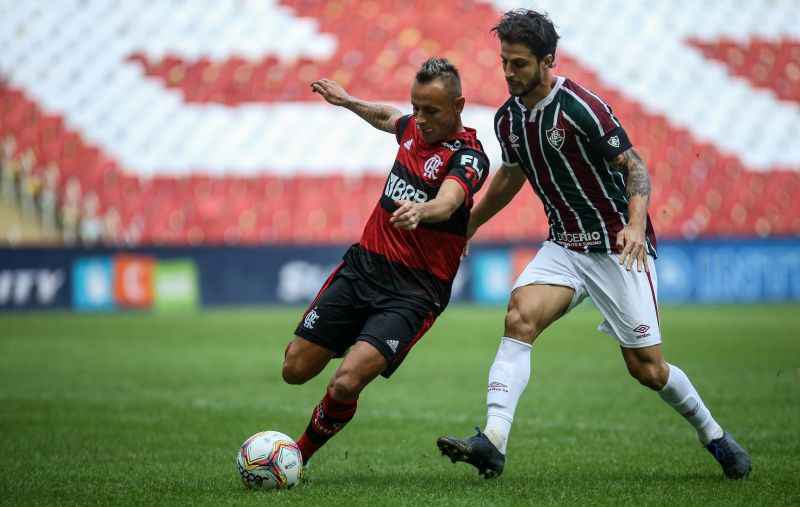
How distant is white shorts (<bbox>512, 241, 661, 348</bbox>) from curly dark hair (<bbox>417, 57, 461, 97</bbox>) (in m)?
1.01

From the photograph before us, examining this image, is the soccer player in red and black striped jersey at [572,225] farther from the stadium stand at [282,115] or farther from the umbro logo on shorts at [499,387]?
the stadium stand at [282,115]

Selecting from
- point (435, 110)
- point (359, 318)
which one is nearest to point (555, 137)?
point (435, 110)

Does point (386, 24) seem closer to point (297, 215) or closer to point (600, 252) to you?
point (297, 215)

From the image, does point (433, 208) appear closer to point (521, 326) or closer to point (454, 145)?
point (454, 145)

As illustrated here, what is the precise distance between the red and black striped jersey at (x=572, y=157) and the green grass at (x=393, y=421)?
4.31ft

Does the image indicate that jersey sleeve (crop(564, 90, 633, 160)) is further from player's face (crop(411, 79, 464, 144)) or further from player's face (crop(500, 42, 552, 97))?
player's face (crop(411, 79, 464, 144))

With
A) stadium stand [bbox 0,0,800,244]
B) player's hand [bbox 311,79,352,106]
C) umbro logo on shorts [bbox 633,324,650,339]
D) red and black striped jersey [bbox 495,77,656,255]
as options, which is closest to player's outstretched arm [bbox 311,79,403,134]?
player's hand [bbox 311,79,352,106]

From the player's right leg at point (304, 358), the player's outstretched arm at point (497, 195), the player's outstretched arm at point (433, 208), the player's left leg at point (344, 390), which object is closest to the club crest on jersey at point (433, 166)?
the player's outstretched arm at point (433, 208)

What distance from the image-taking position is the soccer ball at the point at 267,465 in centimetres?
548

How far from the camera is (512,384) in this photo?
5.61 metres

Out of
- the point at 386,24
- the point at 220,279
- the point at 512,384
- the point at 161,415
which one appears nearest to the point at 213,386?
the point at 161,415

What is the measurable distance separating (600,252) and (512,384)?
85cm

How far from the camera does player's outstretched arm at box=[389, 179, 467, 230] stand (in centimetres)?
506

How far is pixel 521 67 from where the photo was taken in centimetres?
561
